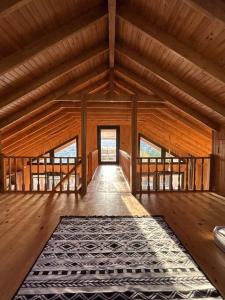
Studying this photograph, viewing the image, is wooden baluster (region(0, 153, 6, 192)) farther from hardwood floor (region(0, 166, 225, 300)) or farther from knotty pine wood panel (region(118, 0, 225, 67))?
knotty pine wood panel (region(118, 0, 225, 67))

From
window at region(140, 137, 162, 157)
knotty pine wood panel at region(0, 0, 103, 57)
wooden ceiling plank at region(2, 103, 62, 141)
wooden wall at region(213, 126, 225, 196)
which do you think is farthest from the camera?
window at region(140, 137, 162, 157)

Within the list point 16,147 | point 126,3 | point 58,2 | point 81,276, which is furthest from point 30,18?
point 16,147

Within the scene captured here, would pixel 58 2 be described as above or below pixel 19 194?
above

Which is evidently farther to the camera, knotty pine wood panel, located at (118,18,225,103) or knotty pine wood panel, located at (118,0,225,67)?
knotty pine wood panel, located at (118,18,225,103)

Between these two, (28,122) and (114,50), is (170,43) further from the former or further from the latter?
(28,122)

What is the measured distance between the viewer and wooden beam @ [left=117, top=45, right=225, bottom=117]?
14.8ft

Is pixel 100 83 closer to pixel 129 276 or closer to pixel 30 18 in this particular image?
pixel 30 18

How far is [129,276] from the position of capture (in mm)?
2158

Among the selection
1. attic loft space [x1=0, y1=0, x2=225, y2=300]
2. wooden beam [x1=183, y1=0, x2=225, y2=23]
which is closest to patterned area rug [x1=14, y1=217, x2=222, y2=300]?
attic loft space [x1=0, y1=0, x2=225, y2=300]

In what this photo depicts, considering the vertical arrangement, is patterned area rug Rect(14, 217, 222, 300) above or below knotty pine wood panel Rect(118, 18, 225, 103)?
below

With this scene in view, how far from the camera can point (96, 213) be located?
3.96m

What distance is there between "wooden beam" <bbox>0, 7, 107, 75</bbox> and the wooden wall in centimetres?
382

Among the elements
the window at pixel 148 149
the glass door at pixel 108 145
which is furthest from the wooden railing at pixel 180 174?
the glass door at pixel 108 145

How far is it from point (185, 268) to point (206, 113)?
13.0 feet
